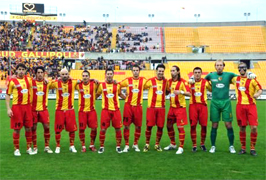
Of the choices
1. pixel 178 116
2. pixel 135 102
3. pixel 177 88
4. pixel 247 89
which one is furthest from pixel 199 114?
pixel 135 102

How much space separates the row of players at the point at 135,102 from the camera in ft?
28.6

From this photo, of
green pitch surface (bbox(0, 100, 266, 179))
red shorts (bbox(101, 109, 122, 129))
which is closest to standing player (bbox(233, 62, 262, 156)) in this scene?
green pitch surface (bbox(0, 100, 266, 179))

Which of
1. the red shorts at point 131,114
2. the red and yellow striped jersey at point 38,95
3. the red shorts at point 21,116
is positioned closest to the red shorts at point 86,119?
the red shorts at point 131,114

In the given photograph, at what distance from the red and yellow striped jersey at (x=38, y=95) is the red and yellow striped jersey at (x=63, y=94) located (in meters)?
0.28

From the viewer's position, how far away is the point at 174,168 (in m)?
7.36

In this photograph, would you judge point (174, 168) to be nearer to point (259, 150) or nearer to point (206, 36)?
point (259, 150)

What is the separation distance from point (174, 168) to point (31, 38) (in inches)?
1805

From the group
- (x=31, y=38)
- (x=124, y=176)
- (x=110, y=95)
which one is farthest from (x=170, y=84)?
(x=31, y=38)

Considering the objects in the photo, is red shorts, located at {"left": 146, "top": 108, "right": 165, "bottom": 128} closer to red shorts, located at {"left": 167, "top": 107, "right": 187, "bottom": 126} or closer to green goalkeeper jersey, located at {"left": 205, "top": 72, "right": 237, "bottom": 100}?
red shorts, located at {"left": 167, "top": 107, "right": 187, "bottom": 126}

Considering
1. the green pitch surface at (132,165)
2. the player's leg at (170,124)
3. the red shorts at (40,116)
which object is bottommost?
the green pitch surface at (132,165)

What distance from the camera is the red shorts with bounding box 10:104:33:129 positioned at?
8477mm

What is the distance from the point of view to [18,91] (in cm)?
849

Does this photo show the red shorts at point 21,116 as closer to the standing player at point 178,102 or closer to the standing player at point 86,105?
the standing player at point 86,105

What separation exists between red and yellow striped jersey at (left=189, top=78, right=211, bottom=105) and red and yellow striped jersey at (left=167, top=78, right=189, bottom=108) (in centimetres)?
29
